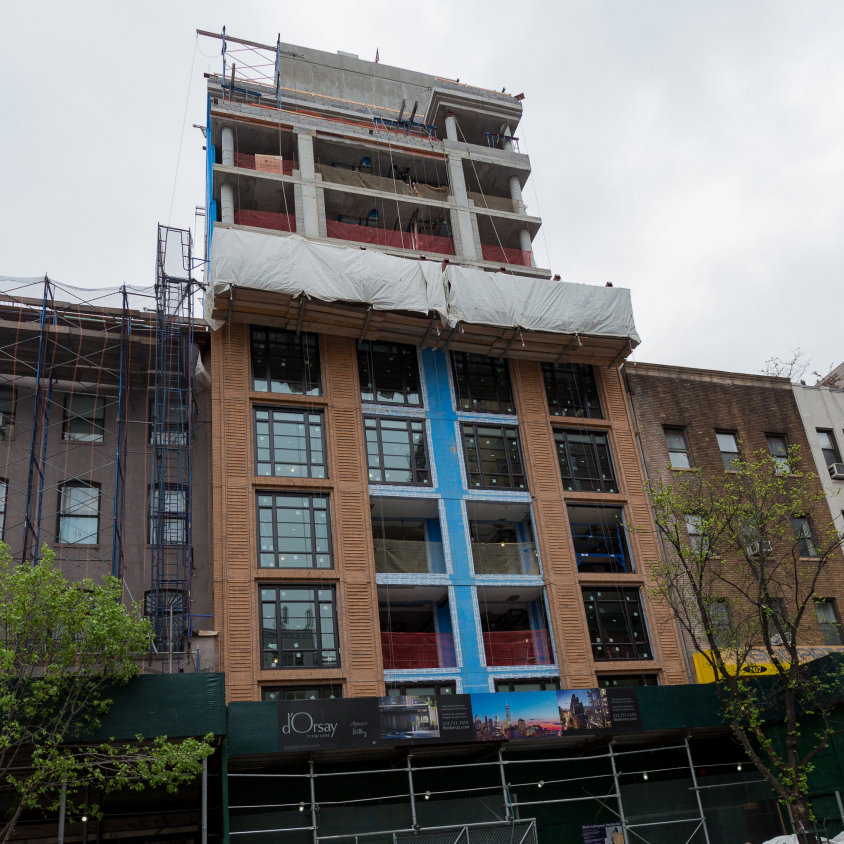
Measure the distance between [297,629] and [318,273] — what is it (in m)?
12.6

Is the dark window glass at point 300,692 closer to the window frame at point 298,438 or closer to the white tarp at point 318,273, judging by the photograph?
the window frame at point 298,438

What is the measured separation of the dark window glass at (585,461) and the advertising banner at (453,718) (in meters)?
8.91

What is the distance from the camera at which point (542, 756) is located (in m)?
29.1

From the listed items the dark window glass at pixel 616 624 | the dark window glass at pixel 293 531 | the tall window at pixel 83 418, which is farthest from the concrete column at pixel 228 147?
the dark window glass at pixel 616 624

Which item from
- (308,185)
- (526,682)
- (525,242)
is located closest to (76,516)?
(526,682)

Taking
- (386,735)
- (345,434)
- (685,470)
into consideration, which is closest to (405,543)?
(345,434)

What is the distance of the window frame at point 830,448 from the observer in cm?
3966

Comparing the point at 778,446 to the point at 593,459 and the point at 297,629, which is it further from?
the point at 297,629

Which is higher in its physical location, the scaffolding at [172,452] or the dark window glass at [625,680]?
the scaffolding at [172,452]

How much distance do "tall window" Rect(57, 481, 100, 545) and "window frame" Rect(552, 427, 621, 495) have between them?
17069mm

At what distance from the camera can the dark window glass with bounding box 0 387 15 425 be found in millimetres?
30453

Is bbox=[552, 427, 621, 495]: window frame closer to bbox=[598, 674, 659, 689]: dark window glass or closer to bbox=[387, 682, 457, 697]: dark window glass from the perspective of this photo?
bbox=[598, 674, 659, 689]: dark window glass

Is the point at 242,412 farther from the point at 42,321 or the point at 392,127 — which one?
the point at 392,127

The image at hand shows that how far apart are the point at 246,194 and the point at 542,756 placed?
2603cm
